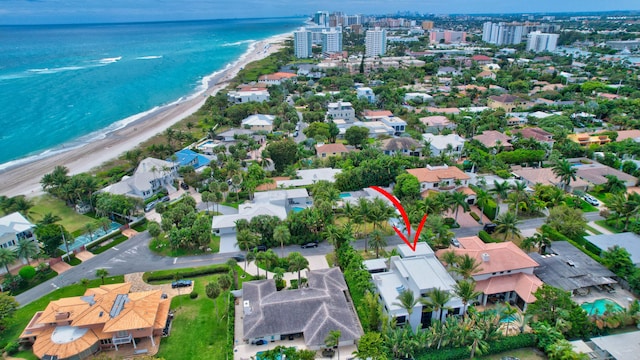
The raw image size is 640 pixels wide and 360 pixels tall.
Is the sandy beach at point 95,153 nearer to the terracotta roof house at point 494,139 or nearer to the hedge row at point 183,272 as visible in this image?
the hedge row at point 183,272

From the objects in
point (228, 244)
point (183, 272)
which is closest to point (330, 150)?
point (228, 244)

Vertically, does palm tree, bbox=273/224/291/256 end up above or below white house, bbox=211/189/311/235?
above

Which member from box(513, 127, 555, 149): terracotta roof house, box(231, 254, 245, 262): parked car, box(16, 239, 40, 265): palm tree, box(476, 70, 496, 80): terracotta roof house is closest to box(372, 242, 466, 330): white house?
box(231, 254, 245, 262): parked car

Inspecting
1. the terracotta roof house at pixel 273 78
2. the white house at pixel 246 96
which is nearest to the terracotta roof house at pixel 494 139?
the white house at pixel 246 96

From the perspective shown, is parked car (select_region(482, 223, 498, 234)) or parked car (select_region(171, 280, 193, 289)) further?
parked car (select_region(482, 223, 498, 234))

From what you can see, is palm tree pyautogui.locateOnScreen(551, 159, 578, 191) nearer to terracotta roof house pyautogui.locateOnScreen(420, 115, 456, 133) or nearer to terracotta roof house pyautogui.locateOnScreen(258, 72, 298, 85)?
terracotta roof house pyautogui.locateOnScreen(420, 115, 456, 133)

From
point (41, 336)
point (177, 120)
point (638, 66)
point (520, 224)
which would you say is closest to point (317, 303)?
point (41, 336)

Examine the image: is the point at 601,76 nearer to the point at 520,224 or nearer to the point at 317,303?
the point at 520,224
